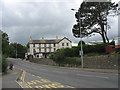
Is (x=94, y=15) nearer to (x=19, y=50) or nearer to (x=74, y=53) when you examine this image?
(x=74, y=53)

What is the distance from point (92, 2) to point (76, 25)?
22.1 ft

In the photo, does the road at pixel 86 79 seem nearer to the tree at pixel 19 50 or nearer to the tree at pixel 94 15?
the tree at pixel 94 15

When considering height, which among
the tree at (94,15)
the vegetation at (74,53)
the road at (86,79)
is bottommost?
the road at (86,79)

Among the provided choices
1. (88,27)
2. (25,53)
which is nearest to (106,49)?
(88,27)

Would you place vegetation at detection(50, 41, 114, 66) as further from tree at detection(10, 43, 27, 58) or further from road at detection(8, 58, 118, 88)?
tree at detection(10, 43, 27, 58)

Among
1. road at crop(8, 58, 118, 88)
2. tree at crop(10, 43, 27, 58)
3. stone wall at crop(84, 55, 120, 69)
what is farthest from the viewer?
tree at crop(10, 43, 27, 58)

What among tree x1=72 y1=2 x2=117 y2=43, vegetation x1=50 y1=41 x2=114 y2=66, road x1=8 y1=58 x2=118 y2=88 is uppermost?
tree x1=72 y1=2 x2=117 y2=43

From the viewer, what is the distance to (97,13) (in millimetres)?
42250

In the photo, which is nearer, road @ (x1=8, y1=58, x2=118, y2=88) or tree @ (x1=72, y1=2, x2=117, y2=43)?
road @ (x1=8, y1=58, x2=118, y2=88)

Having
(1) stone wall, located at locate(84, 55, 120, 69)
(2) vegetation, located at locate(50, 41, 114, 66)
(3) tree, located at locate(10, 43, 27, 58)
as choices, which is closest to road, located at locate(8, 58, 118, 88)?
(1) stone wall, located at locate(84, 55, 120, 69)

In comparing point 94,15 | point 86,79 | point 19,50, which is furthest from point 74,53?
point 19,50

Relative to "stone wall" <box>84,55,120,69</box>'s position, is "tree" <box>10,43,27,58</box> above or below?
above

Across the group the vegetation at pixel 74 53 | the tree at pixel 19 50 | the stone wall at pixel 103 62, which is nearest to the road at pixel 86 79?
the stone wall at pixel 103 62

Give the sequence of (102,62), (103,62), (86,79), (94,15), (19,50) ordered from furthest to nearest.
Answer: (19,50) < (94,15) < (102,62) < (103,62) < (86,79)
